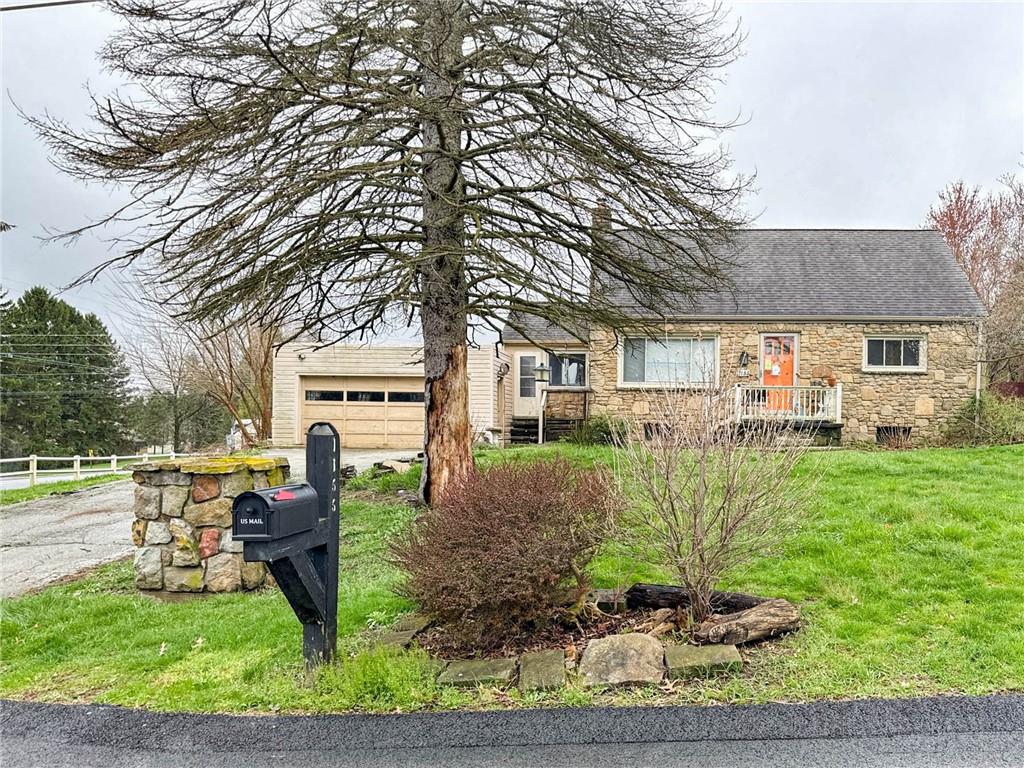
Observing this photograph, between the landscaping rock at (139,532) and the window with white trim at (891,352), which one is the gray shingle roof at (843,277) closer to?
the window with white trim at (891,352)

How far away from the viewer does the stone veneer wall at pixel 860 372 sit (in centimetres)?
1490

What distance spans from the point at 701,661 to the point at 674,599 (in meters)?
0.96

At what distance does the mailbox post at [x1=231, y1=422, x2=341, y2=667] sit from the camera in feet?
10.6

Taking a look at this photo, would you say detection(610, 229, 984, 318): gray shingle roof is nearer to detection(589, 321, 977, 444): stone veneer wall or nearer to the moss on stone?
detection(589, 321, 977, 444): stone veneer wall

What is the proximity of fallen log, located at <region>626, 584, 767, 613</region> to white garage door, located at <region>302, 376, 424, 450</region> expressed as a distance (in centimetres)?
1630

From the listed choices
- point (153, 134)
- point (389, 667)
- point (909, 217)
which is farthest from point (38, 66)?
point (909, 217)

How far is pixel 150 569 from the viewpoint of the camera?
589 cm

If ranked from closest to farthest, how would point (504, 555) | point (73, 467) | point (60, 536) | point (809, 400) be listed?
point (504, 555) → point (60, 536) → point (809, 400) → point (73, 467)

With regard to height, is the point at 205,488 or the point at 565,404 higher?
the point at 565,404

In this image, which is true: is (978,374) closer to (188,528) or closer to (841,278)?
(841,278)

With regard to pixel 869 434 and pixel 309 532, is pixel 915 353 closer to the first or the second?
pixel 869 434

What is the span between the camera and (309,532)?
3604mm

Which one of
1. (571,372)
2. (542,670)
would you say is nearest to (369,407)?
(571,372)

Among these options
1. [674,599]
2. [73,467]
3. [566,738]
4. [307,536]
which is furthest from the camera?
[73,467]
